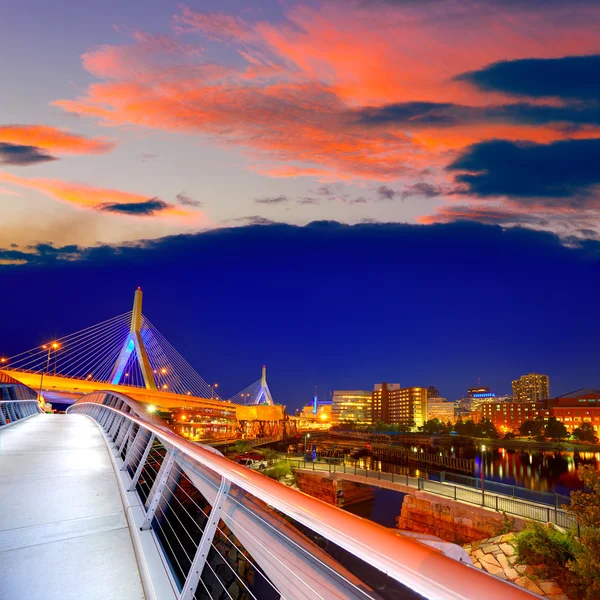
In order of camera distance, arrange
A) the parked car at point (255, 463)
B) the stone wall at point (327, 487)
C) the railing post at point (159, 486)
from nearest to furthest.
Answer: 1. the railing post at point (159, 486)
2. the stone wall at point (327, 487)
3. the parked car at point (255, 463)

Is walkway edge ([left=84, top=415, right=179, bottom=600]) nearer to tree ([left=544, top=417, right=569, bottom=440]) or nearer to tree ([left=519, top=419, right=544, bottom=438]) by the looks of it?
tree ([left=544, top=417, right=569, bottom=440])

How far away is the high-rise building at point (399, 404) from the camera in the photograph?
175875 mm

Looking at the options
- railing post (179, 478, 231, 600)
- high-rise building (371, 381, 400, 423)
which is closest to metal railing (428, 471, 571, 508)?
railing post (179, 478, 231, 600)

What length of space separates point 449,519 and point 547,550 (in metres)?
9.99

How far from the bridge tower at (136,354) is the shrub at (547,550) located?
4204cm

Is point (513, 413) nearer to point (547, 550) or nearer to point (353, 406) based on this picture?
point (353, 406)

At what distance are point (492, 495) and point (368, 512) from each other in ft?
53.8

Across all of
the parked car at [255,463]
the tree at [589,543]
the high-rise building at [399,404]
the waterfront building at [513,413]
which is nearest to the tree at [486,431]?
the waterfront building at [513,413]

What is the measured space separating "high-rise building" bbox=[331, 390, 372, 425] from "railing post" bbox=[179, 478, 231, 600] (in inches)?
7480

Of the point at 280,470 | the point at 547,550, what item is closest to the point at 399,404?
the point at 280,470

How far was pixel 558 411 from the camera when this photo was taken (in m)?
137

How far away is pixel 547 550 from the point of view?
560 inches

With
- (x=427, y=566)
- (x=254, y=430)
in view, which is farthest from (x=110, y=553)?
(x=254, y=430)

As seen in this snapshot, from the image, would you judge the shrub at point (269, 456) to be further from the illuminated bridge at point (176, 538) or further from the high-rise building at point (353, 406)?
the high-rise building at point (353, 406)
